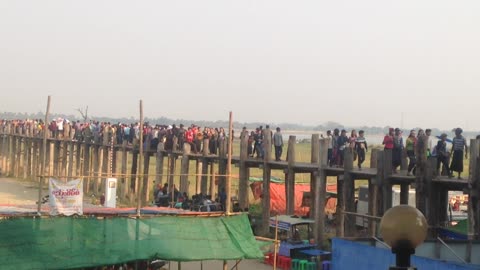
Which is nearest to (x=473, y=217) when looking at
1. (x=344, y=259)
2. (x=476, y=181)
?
(x=476, y=181)

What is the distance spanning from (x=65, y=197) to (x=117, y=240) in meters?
1.44

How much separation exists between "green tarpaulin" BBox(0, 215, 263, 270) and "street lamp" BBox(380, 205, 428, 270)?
9199mm

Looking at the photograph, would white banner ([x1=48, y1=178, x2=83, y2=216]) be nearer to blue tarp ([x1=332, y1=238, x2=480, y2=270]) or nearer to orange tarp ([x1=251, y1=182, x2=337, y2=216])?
blue tarp ([x1=332, y1=238, x2=480, y2=270])

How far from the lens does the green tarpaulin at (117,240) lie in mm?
12664

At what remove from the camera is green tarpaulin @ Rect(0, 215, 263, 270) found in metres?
12.7

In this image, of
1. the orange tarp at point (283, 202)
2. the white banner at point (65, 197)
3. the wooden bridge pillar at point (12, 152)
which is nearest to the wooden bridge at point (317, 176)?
the white banner at point (65, 197)

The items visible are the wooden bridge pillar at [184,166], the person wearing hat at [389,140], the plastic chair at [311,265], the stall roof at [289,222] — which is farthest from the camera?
the wooden bridge pillar at [184,166]

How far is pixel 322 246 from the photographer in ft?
70.2

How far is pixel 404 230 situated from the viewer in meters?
4.69

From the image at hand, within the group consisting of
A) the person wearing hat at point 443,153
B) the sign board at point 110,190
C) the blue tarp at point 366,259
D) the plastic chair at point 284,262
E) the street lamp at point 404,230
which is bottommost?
the plastic chair at point 284,262

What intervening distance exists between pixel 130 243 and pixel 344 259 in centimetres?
434

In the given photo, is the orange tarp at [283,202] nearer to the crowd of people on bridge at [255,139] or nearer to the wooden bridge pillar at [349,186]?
the crowd of people on bridge at [255,139]

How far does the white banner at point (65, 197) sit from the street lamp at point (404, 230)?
10.2m

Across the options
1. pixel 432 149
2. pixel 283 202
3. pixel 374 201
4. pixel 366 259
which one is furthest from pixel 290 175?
pixel 366 259
